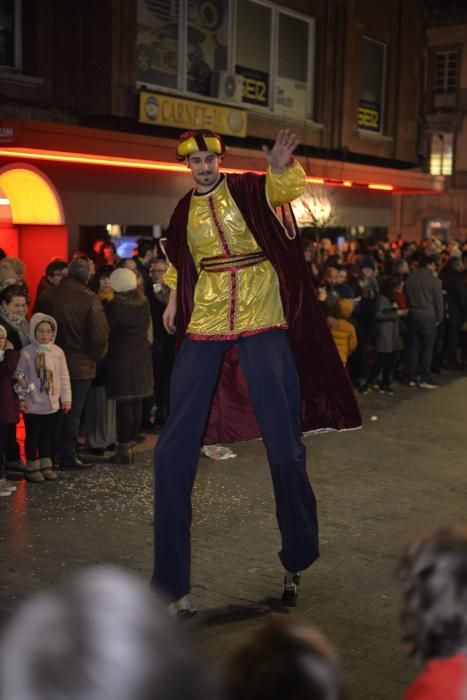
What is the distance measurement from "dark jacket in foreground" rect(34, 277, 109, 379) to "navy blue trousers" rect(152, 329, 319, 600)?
3.22 metres

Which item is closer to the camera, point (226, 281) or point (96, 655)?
point (96, 655)

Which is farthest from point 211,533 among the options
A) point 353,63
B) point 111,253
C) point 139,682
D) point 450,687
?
point 353,63

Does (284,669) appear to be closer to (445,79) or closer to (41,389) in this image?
(41,389)

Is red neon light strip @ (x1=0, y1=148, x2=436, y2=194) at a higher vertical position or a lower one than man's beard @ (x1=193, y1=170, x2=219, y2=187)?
higher

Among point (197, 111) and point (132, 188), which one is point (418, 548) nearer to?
point (132, 188)

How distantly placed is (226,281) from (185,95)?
12404 millimetres

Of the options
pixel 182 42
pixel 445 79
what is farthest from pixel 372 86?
pixel 445 79

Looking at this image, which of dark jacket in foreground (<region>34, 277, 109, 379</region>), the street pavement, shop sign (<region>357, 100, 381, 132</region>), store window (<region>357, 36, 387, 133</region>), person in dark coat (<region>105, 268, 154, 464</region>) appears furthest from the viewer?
shop sign (<region>357, 100, 381, 132</region>)

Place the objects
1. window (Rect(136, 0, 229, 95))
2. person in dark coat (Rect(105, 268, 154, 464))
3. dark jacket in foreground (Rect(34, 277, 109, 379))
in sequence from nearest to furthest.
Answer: dark jacket in foreground (Rect(34, 277, 109, 379)) < person in dark coat (Rect(105, 268, 154, 464)) < window (Rect(136, 0, 229, 95))

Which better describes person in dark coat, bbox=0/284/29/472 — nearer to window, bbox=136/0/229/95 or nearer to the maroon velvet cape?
the maroon velvet cape

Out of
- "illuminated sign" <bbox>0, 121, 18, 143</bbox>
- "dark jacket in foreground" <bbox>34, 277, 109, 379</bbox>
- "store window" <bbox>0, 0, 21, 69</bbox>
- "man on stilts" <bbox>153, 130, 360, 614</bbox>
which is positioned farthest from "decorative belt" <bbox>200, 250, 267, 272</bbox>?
"store window" <bbox>0, 0, 21, 69</bbox>

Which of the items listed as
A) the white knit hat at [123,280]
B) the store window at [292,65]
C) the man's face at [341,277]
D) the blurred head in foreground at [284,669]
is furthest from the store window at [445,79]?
the blurred head in foreground at [284,669]

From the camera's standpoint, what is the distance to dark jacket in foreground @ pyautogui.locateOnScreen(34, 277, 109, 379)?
8375 mm

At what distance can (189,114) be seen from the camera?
16703 millimetres
